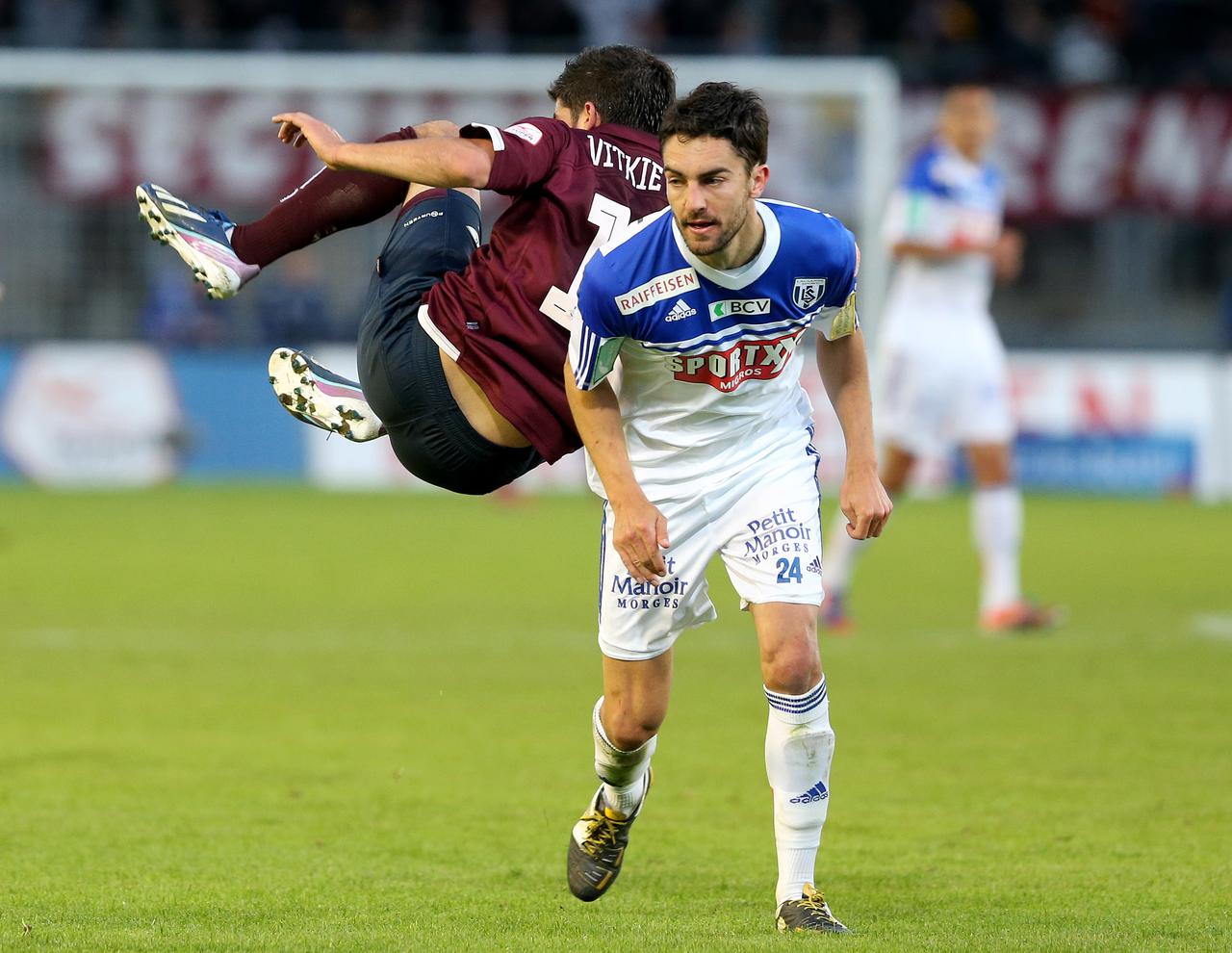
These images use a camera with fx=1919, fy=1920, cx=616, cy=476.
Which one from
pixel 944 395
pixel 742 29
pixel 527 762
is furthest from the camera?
pixel 742 29

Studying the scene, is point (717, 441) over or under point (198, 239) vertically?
under

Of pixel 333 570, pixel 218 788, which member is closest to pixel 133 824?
pixel 218 788

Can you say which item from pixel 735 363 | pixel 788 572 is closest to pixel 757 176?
pixel 735 363

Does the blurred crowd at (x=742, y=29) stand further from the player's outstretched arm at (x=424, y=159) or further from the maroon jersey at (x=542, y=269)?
the player's outstretched arm at (x=424, y=159)

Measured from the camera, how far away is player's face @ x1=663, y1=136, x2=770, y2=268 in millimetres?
4465

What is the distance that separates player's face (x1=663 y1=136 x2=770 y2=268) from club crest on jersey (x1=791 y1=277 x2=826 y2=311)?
269 millimetres

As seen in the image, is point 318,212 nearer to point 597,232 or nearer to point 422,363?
point 422,363

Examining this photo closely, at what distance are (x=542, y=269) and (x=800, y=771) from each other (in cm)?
151

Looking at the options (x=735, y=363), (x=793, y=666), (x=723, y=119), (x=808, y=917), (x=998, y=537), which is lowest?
(x=998, y=537)

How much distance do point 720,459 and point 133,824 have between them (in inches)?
87.9

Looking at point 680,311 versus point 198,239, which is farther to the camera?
point 198,239

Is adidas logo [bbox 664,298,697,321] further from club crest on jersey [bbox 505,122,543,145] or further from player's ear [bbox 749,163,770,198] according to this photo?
club crest on jersey [bbox 505,122,543,145]

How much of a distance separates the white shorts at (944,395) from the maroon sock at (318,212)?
16.5 ft

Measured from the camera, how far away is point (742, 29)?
2114 centimetres
